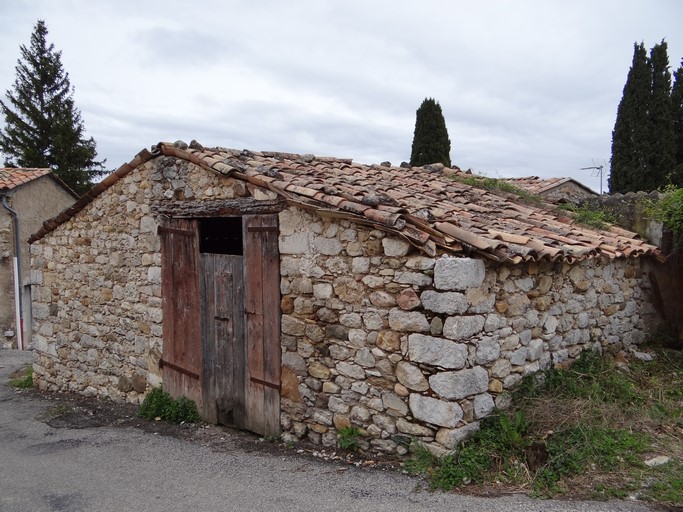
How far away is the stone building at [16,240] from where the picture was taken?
45.7 feet

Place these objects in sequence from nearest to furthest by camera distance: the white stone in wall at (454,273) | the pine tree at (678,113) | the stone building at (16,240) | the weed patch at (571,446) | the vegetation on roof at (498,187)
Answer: the weed patch at (571,446) < the white stone in wall at (454,273) < the vegetation on roof at (498,187) < the stone building at (16,240) < the pine tree at (678,113)

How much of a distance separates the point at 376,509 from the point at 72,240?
262 inches

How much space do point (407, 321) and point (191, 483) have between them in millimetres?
2369

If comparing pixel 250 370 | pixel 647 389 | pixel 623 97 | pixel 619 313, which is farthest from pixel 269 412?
pixel 623 97

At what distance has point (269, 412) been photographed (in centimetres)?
558

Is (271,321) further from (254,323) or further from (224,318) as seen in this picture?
(224,318)

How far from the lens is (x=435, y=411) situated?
427cm

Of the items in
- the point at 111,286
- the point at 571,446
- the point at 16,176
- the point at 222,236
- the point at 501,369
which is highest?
the point at 16,176

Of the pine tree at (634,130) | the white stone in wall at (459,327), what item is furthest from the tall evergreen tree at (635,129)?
the white stone in wall at (459,327)

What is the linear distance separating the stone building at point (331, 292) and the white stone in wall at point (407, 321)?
0.01m

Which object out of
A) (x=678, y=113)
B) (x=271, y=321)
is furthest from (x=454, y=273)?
(x=678, y=113)

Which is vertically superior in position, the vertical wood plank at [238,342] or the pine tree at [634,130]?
the pine tree at [634,130]

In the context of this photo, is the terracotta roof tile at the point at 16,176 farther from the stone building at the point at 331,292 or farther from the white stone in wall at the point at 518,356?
the white stone in wall at the point at 518,356

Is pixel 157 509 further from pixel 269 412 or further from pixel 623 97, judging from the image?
pixel 623 97
